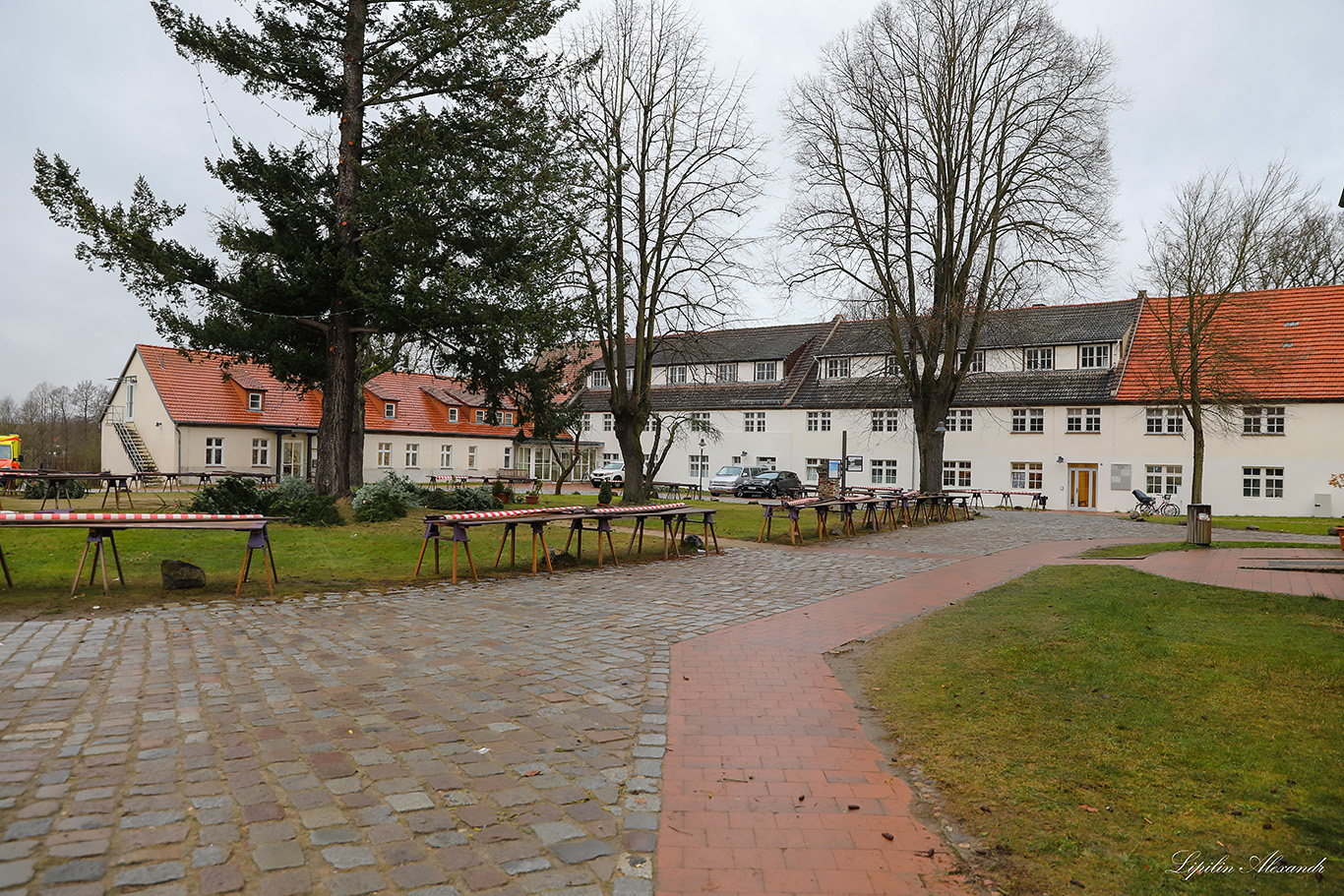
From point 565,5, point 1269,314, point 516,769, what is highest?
point 565,5

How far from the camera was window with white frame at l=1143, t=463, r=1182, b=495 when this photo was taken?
35.7 meters

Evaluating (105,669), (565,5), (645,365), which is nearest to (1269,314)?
(645,365)

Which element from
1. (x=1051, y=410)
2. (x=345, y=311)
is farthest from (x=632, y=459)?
(x=1051, y=410)

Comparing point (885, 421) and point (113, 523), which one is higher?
point (885, 421)

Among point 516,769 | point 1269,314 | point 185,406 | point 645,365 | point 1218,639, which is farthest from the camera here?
point 185,406

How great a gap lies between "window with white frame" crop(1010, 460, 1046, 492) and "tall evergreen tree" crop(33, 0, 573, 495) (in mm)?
28374

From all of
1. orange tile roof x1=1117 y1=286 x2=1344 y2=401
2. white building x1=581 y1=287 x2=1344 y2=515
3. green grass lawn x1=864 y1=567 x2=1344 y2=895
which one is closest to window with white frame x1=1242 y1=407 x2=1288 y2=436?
white building x1=581 y1=287 x2=1344 y2=515

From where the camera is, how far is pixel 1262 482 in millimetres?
33656

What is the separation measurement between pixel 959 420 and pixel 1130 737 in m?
39.1

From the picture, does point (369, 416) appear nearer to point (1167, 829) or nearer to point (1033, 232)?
point (1033, 232)

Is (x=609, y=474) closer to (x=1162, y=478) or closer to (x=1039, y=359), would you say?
(x=1039, y=359)

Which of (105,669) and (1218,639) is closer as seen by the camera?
(105,669)

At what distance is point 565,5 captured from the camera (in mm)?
18938

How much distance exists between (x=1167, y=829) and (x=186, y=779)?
181 inches
